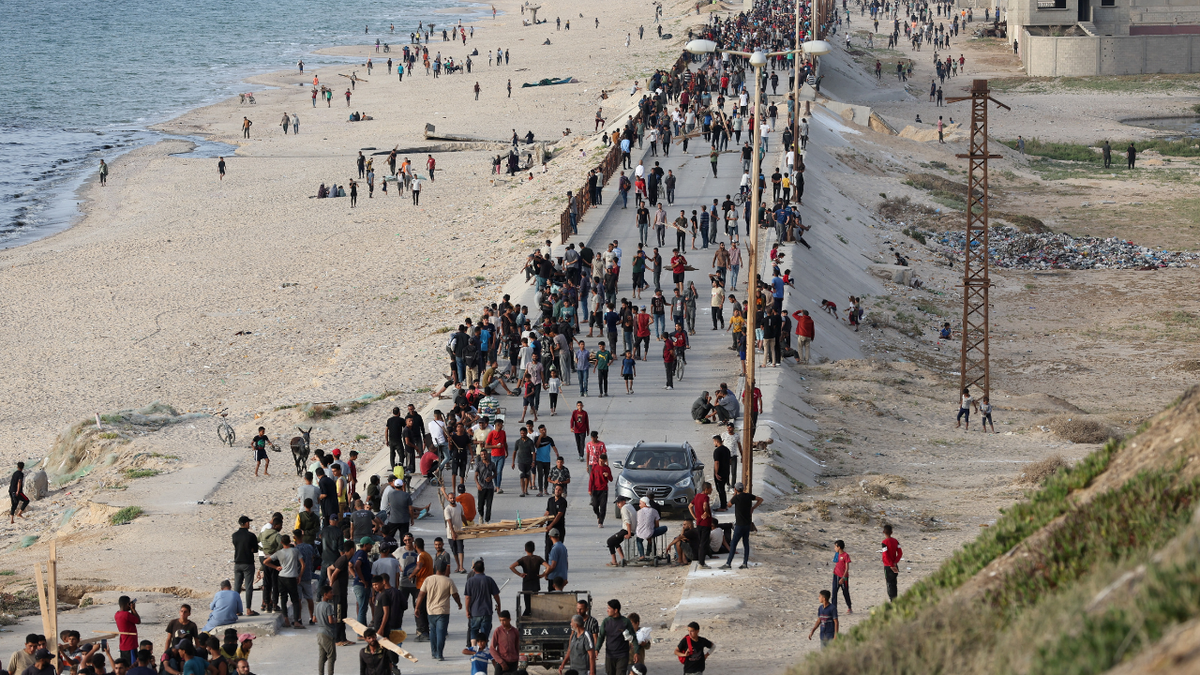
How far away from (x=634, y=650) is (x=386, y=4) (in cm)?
15562

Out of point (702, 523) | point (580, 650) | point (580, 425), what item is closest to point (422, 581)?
point (580, 650)

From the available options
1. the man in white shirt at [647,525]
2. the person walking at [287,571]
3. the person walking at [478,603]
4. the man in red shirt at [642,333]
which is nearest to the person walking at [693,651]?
the person walking at [478,603]

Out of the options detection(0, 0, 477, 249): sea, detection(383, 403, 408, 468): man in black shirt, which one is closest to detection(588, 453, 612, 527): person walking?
detection(383, 403, 408, 468): man in black shirt

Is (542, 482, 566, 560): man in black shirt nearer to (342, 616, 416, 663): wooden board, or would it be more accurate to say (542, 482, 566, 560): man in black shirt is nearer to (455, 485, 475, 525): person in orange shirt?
(455, 485, 475, 525): person in orange shirt

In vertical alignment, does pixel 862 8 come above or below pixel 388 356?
above

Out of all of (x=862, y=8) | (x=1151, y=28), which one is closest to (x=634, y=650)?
(x=1151, y=28)

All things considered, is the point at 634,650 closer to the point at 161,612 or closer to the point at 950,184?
the point at 161,612

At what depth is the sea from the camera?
6346cm

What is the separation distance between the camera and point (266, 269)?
42750mm

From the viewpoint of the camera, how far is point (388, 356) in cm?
3155

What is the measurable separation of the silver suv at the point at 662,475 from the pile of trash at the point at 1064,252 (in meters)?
26.4

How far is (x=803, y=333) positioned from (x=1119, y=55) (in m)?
65.4

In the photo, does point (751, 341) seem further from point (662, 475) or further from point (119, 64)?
point (119, 64)

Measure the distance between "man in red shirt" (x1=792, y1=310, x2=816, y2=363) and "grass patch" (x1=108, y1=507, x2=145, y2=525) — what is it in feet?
45.9
